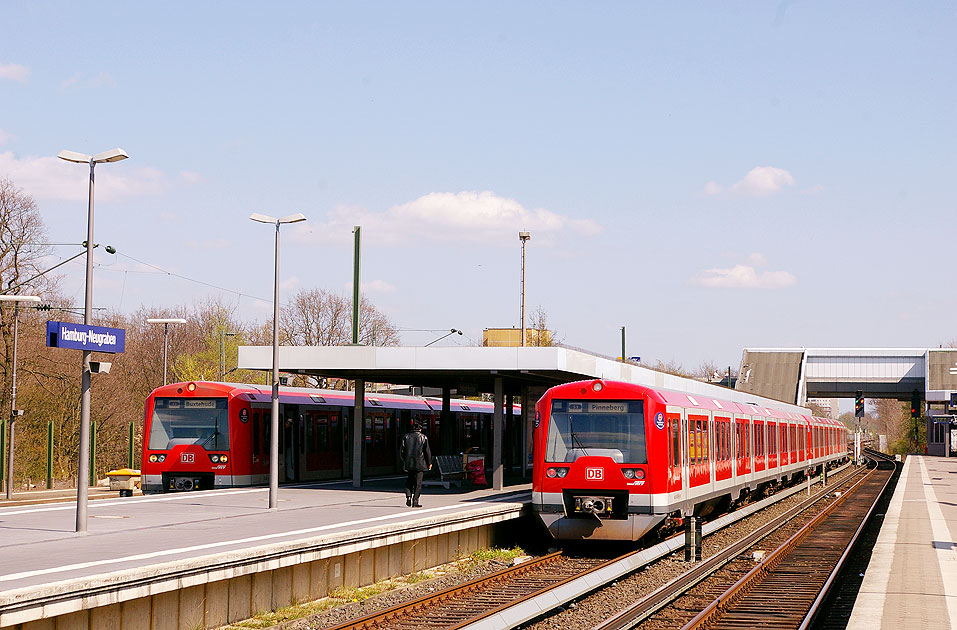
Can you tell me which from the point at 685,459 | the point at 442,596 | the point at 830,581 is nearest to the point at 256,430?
the point at 685,459

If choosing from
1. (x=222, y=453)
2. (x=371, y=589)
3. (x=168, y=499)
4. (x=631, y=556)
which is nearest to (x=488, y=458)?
(x=222, y=453)

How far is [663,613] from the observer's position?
46.5 feet

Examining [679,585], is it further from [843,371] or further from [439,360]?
[843,371]

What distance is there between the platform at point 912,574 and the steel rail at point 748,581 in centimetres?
168

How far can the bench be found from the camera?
26.9m

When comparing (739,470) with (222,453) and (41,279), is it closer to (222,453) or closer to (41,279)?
(222,453)

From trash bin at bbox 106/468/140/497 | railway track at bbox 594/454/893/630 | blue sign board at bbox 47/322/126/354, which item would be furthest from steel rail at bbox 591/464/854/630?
trash bin at bbox 106/468/140/497

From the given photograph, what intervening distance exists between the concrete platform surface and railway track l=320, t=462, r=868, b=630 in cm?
138

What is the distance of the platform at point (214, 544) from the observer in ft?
35.2

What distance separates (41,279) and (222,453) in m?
21.4

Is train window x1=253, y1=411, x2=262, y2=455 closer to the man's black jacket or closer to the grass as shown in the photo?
the man's black jacket

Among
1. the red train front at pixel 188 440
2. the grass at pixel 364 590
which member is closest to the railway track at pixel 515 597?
the grass at pixel 364 590

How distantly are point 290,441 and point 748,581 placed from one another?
1595 cm

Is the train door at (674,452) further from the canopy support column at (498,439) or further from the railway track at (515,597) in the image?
the canopy support column at (498,439)
